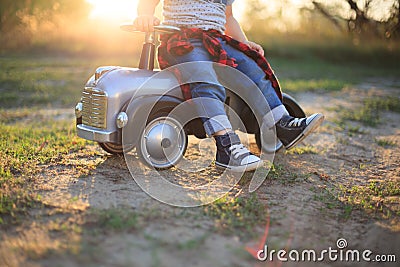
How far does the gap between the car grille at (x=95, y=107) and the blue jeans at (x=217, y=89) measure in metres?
0.48

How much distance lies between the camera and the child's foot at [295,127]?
8.90 feet

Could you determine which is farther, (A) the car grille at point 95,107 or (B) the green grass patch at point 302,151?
(B) the green grass patch at point 302,151

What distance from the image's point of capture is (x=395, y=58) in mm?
10094

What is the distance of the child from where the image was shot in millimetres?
2586

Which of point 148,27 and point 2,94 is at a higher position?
point 148,27

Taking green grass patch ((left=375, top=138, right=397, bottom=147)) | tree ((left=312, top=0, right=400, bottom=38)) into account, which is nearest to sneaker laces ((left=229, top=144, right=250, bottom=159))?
green grass patch ((left=375, top=138, right=397, bottom=147))

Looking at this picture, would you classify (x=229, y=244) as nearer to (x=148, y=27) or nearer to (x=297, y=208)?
(x=297, y=208)

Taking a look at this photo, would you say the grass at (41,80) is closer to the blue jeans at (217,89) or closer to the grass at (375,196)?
the blue jeans at (217,89)

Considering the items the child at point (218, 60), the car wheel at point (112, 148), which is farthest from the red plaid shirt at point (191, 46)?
the car wheel at point (112, 148)

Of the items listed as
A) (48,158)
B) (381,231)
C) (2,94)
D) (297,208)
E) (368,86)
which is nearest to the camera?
(381,231)

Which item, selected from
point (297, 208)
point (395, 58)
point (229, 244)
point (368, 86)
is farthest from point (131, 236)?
point (395, 58)

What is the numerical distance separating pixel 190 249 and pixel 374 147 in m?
2.42

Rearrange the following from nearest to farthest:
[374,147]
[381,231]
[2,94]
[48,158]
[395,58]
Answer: [381,231]
[48,158]
[374,147]
[2,94]
[395,58]

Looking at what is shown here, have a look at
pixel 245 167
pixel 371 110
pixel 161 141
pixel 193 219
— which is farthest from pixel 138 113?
pixel 371 110
